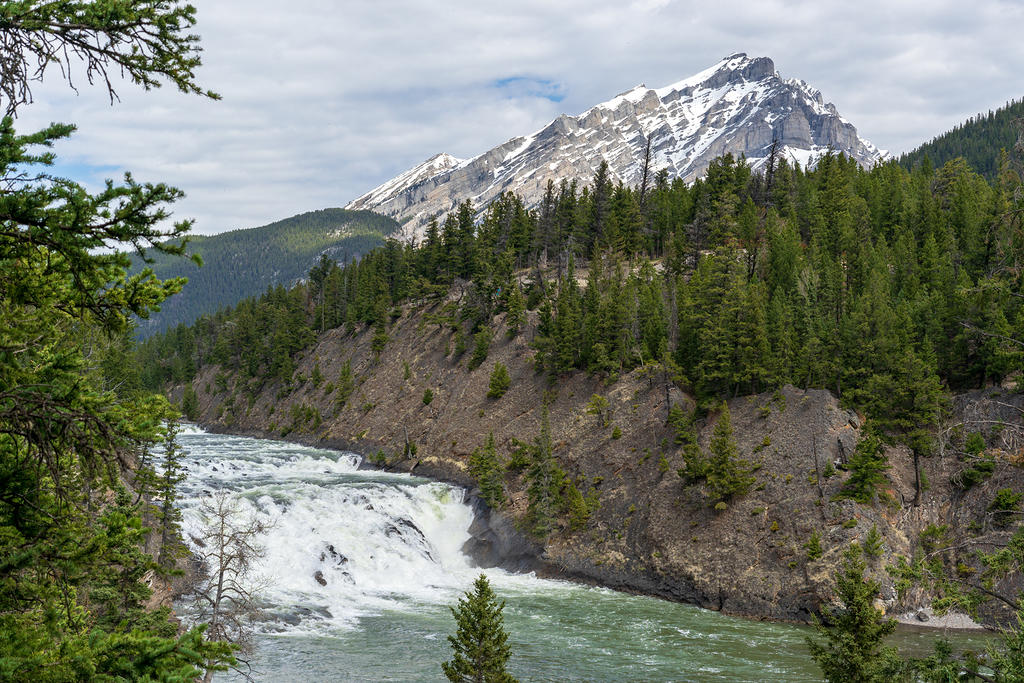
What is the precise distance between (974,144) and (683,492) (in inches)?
7271

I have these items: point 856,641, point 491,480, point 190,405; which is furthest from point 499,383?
point 190,405

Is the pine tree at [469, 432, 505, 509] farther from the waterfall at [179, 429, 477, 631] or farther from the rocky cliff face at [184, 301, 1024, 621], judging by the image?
the waterfall at [179, 429, 477, 631]

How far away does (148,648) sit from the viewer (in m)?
6.95

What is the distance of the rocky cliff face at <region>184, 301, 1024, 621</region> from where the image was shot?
4150 centimetres

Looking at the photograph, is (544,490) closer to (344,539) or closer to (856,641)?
(344,539)

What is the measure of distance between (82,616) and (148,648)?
251 cm

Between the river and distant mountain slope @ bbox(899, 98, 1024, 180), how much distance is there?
166 metres

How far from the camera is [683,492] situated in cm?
4900

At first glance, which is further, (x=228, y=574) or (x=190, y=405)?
(x=190, y=405)

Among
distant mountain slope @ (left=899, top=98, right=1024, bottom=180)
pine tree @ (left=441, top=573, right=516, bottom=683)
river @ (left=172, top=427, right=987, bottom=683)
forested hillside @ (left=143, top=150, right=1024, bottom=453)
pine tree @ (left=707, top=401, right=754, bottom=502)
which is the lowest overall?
river @ (left=172, top=427, right=987, bottom=683)

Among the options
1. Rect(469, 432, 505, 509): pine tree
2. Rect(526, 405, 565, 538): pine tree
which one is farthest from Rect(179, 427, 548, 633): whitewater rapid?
Rect(526, 405, 565, 538): pine tree

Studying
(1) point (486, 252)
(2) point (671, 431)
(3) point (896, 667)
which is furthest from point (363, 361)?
(3) point (896, 667)

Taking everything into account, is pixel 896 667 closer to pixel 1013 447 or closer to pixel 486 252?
pixel 1013 447

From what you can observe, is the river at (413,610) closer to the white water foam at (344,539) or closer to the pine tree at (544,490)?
the white water foam at (344,539)
